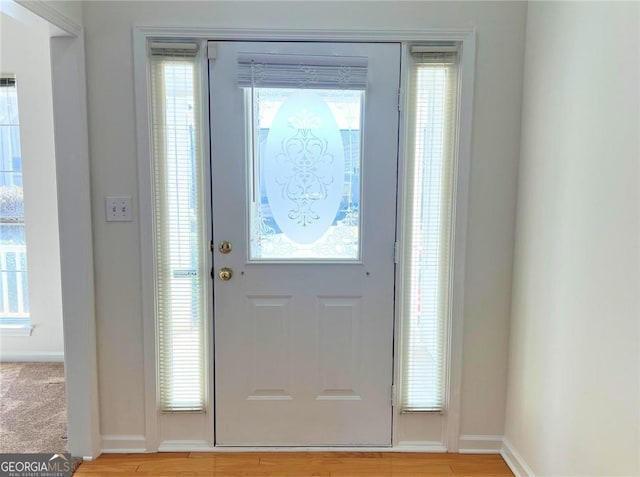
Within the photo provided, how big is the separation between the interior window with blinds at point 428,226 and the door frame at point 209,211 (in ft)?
0.13

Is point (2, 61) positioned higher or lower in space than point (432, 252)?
higher

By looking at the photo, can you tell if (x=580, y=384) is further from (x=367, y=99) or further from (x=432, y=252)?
(x=367, y=99)

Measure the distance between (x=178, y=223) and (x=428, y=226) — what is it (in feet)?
3.79

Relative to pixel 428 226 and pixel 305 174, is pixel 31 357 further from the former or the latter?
pixel 428 226

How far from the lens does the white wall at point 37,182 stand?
9.30 ft

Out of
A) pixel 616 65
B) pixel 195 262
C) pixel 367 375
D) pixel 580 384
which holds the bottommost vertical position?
pixel 367 375

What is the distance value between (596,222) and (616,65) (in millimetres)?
496

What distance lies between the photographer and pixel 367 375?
2.10 meters

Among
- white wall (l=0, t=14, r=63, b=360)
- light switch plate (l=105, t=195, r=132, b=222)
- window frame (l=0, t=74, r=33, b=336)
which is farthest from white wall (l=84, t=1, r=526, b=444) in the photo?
window frame (l=0, t=74, r=33, b=336)

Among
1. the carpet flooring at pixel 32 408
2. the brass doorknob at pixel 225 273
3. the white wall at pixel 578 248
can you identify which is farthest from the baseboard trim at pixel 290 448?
the brass doorknob at pixel 225 273

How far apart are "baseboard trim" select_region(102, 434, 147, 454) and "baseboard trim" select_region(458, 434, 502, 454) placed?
1.54 m

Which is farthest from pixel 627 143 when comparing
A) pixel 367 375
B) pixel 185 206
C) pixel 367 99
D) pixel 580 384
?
pixel 185 206

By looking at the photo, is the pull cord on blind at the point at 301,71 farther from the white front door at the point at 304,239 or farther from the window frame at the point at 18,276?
the window frame at the point at 18,276

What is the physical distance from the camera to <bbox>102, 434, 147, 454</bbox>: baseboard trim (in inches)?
82.1
